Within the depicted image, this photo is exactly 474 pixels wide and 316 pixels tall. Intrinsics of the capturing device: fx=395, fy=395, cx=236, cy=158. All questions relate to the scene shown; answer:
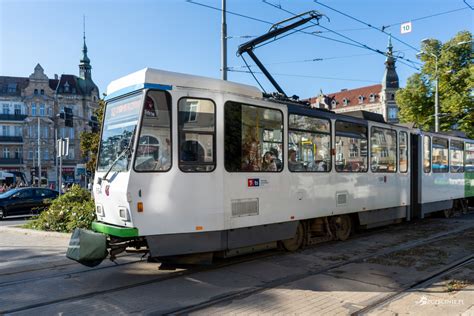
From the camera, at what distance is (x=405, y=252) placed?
27.3 feet

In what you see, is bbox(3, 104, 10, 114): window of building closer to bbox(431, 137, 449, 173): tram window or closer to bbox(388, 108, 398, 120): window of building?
bbox(431, 137, 449, 173): tram window

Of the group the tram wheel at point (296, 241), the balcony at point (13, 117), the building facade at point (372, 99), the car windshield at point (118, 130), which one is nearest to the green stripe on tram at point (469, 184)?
the tram wheel at point (296, 241)

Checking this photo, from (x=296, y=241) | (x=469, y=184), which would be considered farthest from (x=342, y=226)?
(x=469, y=184)

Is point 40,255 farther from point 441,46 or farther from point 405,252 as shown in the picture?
point 441,46

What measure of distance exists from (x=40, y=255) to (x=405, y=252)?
775 centimetres

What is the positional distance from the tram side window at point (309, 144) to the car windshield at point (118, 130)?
3162mm

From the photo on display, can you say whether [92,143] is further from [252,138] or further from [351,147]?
[351,147]

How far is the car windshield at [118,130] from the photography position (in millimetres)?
6336

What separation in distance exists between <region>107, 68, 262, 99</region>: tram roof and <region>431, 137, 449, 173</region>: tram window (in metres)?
8.95

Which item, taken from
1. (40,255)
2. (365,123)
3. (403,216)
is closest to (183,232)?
(40,255)

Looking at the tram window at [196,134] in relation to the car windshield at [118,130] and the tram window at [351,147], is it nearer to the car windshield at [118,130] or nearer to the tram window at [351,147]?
the car windshield at [118,130]

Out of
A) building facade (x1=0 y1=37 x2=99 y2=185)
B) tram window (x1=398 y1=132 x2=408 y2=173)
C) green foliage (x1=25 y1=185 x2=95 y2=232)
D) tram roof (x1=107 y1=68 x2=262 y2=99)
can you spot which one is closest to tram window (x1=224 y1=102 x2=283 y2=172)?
tram roof (x1=107 y1=68 x2=262 y2=99)

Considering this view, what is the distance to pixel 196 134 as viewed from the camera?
255 inches

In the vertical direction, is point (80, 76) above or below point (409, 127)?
above
